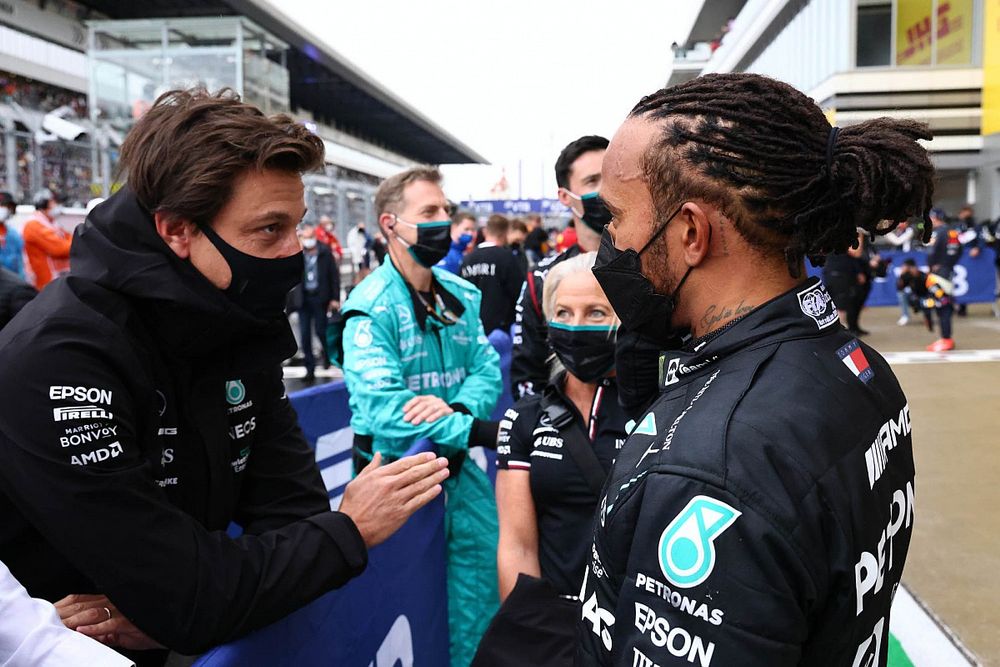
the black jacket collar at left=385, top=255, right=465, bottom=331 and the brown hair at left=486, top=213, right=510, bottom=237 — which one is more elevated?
the brown hair at left=486, top=213, right=510, bottom=237

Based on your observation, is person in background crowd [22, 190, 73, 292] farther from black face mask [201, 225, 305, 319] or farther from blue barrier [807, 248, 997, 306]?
blue barrier [807, 248, 997, 306]

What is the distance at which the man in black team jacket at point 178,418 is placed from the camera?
1.34 metres

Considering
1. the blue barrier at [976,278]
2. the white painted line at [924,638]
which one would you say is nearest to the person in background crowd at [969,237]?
the blue barrier at [976,278]

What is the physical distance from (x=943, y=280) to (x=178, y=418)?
11.3 m

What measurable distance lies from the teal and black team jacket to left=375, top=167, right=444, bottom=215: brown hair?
0.41 m

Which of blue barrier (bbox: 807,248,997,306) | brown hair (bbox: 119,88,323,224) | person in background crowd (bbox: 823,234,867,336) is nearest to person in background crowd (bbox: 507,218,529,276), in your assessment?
person in background crowd (bbox: 823,234,867,336)

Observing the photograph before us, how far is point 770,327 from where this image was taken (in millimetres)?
1120

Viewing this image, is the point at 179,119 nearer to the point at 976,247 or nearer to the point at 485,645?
the point at 485,645

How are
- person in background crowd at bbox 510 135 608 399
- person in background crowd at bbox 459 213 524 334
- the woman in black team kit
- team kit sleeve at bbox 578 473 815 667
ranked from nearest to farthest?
Result: team kit sleeve at bbox 578 473 815 667 < the woman in black team kit < person in background crowd at bbox 510 135 608 399 < person in background crowd at bbox 459 213 524 334

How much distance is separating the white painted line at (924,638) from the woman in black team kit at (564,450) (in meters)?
1.56

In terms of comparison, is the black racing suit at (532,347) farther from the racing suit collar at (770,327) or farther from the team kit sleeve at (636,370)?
the racing suit collar at (770,327)

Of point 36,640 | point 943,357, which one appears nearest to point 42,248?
point 36,640

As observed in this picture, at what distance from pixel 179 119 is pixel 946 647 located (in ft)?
11.4

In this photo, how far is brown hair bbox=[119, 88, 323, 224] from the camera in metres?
1.60
